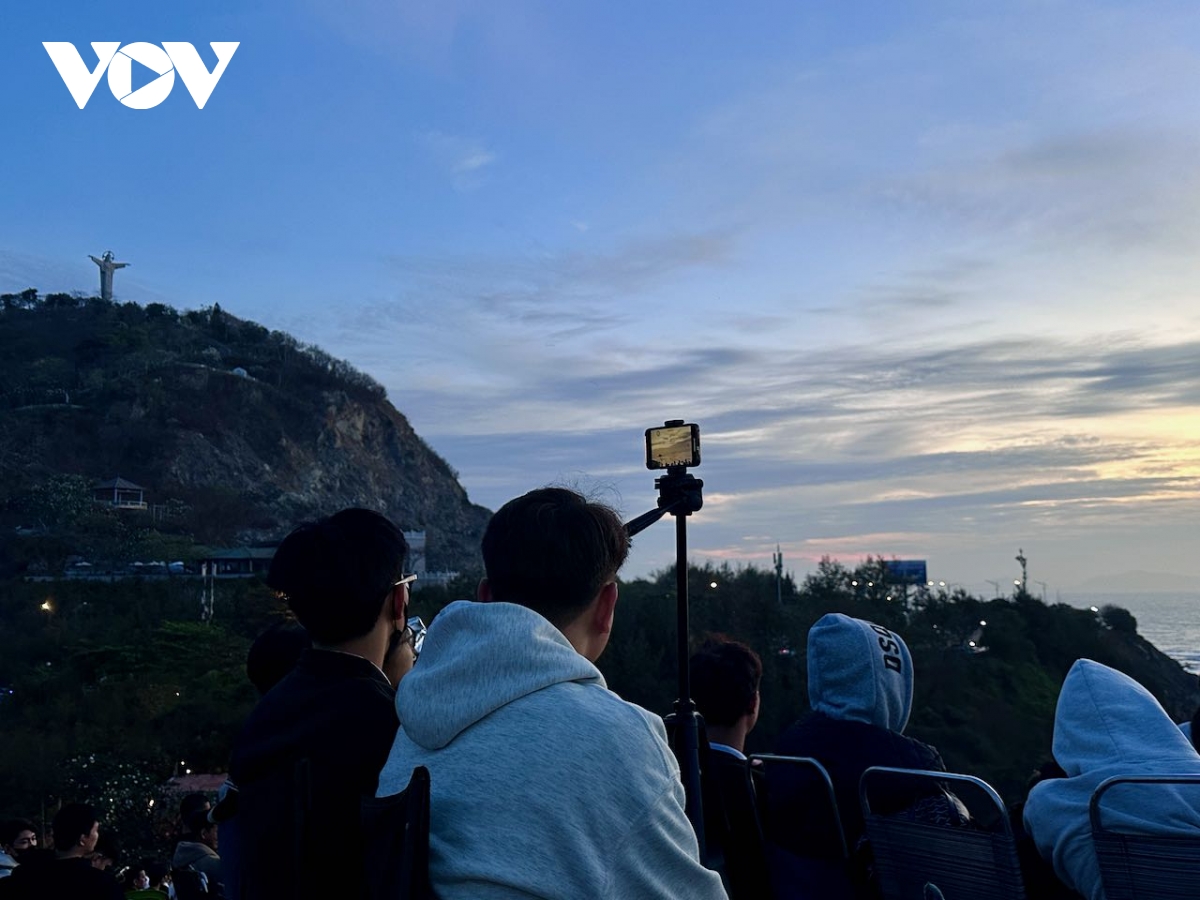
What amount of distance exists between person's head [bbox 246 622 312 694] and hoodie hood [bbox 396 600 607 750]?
1.44 meters

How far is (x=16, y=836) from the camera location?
6582 millimetres

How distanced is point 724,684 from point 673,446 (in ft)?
2.46

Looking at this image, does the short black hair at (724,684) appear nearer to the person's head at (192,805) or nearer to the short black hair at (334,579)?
the short black hair at (334,579)

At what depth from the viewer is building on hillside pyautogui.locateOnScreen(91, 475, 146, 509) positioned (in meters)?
62.0

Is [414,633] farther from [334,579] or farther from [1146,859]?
[1146,859]

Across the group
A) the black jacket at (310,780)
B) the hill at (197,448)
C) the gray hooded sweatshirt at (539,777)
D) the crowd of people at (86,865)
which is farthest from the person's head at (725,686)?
the hill at (197,448)

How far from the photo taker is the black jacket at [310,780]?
1.96 m

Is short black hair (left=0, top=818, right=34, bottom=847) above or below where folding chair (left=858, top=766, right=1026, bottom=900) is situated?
below

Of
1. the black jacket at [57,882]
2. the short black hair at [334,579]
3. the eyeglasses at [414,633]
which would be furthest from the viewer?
the black jacket at [57,882]

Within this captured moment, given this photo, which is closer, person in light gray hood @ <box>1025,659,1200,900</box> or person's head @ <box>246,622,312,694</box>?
person in light gray hood @ <box>1025,659,1200,900</box>

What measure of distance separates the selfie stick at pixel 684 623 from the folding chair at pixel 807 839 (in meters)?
0.33

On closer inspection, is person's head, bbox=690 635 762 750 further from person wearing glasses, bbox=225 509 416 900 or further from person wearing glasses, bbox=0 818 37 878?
person wearing glasses, bbox=0 818 37 878

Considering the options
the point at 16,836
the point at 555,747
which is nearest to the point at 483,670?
the point at 555,747

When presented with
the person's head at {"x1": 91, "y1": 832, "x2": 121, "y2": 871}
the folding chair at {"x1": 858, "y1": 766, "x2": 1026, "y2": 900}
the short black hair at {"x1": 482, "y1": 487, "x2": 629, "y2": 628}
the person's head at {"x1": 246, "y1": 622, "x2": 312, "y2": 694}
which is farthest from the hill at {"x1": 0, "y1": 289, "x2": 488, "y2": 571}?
the short black hair at {"x1": 482, "y1": 487, "x2": 629, "y2": 628}
